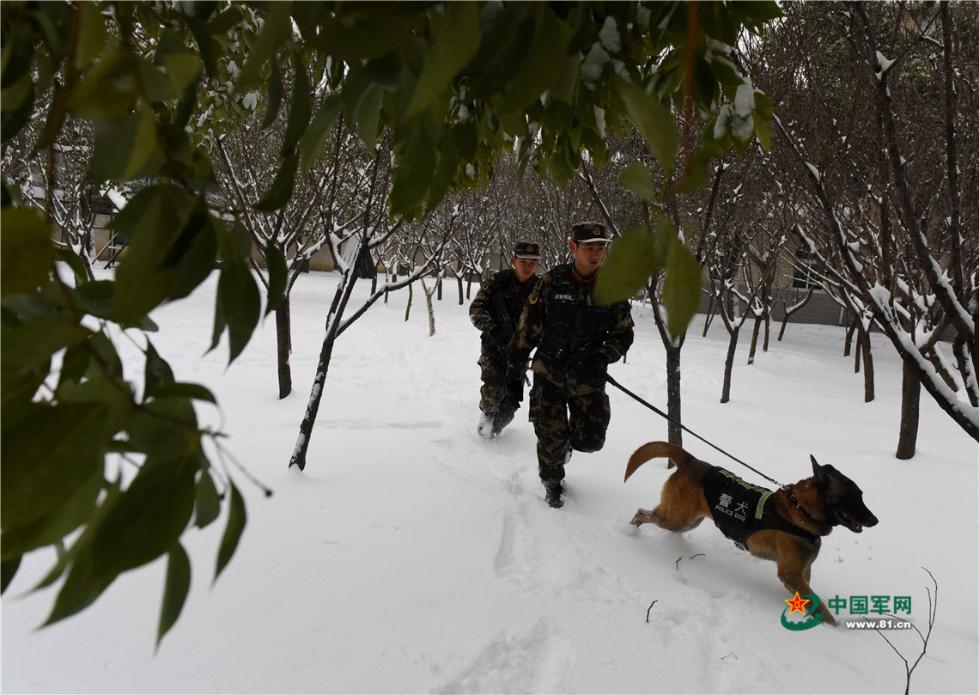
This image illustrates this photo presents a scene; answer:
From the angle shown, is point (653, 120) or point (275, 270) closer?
point (653, 120)

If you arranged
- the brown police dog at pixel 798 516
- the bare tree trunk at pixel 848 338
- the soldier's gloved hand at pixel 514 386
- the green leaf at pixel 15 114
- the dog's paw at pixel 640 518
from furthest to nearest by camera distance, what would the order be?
1. the bare tree trunk at pixel 848 338
2. the soldier's gloved hand at pixel 514 386
3. the dog's paw at pixel 640 518
4. the brown police dog at pixel 798 516
5. the green leaf at pixel 15 114

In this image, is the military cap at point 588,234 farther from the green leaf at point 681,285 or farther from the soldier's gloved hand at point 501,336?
the green leaf at point 681,285

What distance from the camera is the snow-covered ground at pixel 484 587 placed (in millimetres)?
1678

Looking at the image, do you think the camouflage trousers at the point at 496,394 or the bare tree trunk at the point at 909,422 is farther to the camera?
the bare tree trunk at the point at 909,422

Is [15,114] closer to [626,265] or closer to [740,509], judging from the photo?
[626,265]

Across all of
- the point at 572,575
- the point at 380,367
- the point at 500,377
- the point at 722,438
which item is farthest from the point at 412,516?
the point at 380,367

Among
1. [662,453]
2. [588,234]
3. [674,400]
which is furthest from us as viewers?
[674,400]

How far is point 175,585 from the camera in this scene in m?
0.45

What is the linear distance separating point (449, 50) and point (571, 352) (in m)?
2.96

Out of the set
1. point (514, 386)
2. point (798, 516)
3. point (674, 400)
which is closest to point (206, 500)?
point (798, 516)

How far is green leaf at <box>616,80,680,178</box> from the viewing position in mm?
509

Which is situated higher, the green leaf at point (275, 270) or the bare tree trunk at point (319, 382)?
the green leaf at point (275, 270)

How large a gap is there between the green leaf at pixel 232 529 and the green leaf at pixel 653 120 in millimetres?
479

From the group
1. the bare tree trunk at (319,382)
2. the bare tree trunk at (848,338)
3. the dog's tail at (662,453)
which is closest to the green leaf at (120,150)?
the dog's tail at (662,453)
